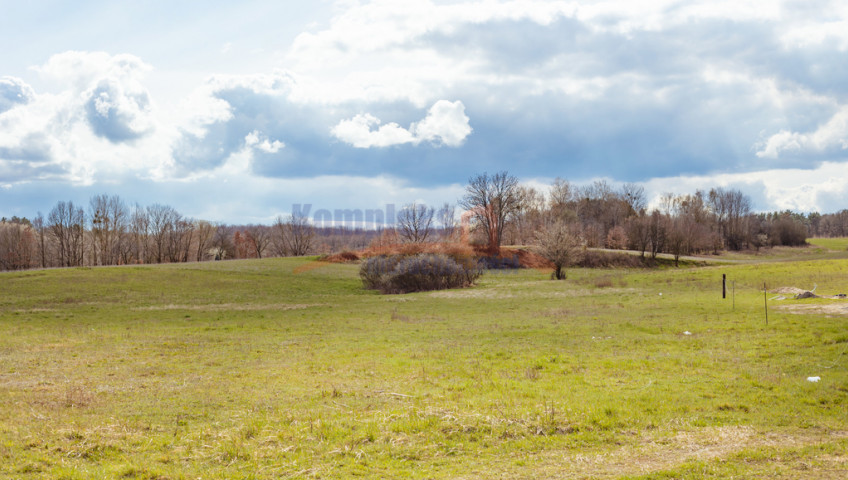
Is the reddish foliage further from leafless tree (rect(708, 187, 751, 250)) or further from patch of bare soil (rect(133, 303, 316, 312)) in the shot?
leafless tree (rect(708, 187, 751, 250))

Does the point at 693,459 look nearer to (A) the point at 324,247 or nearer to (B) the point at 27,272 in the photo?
(B) the point at 27,272

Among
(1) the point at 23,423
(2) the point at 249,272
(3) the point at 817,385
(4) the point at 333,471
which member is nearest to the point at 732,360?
(3) the point at 817,385

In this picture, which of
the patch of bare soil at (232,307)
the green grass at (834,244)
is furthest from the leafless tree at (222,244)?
the green grass at (834,244)

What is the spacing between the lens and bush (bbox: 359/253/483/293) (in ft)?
187

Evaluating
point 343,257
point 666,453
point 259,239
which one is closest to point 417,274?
Result: point 343,257

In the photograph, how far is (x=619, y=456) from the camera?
8891mm

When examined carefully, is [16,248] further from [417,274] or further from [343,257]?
[417,274]

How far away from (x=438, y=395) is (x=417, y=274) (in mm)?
43990

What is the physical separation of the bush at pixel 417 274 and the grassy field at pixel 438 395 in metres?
25.3

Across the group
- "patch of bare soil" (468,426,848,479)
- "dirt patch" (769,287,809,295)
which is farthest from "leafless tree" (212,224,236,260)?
"patch of bare soil" (468,426,848,479)

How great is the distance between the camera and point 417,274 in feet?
187

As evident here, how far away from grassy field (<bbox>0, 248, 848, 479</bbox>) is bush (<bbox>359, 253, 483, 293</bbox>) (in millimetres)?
25278

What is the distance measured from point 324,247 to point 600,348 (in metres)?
114

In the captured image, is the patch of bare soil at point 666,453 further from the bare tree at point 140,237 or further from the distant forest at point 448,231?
the bare tree at point 140,237
